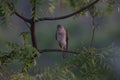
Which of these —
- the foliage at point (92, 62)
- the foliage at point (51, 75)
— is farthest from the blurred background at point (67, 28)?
the foliage at point (51, 75)

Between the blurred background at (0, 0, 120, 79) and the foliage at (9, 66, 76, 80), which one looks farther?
the blurred background at (0, 0, 120, 79)

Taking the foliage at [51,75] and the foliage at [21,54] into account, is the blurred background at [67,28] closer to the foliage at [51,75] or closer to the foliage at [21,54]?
the foliage at [21,54]

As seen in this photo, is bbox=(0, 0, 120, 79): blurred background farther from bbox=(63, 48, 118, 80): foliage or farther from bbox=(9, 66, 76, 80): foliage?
bbox=(9, 66, 76, 80): foliage

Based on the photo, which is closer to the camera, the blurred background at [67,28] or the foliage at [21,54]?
the foliage at [21,54]

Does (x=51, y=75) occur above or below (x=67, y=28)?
below

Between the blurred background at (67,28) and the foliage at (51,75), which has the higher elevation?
the blurred background at (67,28)

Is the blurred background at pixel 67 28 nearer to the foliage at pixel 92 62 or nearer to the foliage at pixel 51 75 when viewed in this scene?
the foliage at pixel 92 62

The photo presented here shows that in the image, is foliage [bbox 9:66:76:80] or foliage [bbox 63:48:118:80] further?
foliage [bbox 63:48:118:80]

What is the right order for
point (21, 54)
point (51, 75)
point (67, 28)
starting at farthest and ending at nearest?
1. point (67, 28)
2. point (21, 54)
3. point (51, 75)

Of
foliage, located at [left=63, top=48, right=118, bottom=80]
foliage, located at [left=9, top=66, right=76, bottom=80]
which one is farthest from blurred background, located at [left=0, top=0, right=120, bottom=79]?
foliage, located at [left=9, top=66, right=76, bottom=80]

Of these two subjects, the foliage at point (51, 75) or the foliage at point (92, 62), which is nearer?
the foliage at point (51, 75)

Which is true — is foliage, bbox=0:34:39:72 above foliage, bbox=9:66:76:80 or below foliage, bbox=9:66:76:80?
above

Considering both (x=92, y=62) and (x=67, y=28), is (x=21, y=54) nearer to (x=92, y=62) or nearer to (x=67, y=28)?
(x=92, y=62)

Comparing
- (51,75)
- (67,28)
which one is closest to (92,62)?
(51,75)
